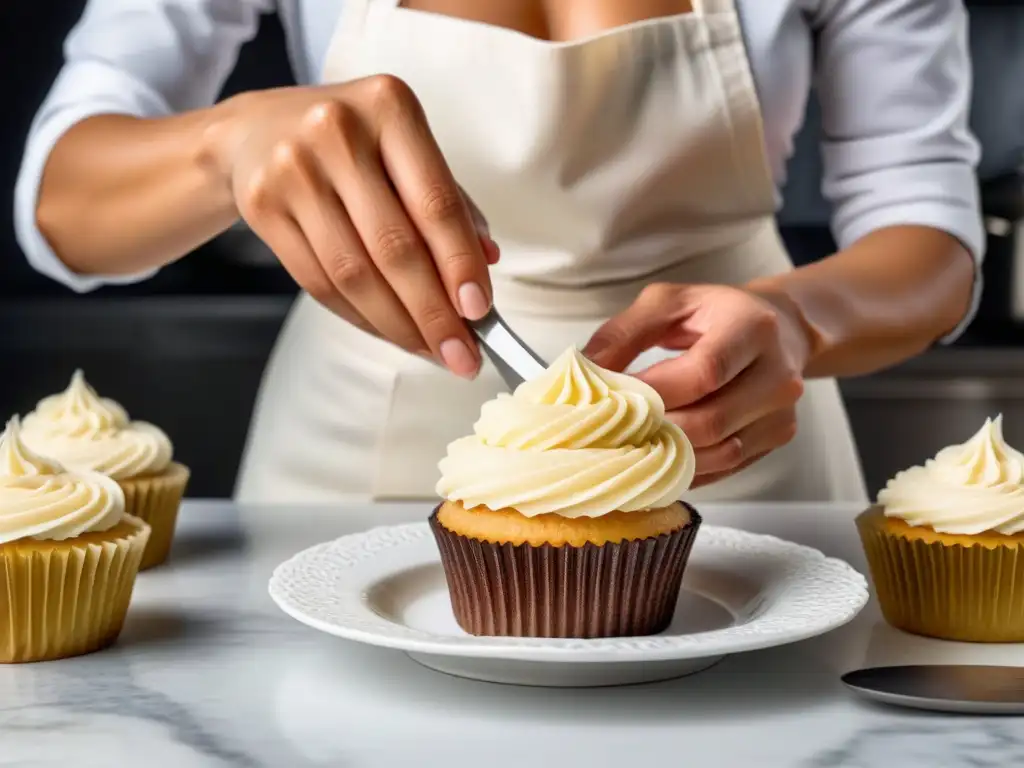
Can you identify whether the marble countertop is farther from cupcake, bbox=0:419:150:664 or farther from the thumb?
the thumb

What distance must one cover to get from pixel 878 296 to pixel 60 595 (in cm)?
94

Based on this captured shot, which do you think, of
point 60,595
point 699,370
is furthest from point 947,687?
point 60,595

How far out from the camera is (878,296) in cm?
143

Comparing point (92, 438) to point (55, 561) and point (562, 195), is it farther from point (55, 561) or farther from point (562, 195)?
point (562, 195)

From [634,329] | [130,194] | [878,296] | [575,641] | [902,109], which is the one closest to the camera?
[575,641]

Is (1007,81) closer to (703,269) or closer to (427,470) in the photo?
(703,269)

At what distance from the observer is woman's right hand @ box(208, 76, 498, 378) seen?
984mm

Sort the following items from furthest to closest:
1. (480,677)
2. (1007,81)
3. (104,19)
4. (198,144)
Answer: (1007,81) < (104,19) < (198,144) < (480,677)

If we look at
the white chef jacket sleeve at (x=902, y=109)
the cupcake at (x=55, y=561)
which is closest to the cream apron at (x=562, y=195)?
the white chef jacket sleeve at (x=902, y=109)

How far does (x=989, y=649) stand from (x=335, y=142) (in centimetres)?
63

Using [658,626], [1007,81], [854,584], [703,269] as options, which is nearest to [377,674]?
[658,626]

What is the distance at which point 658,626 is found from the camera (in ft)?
3.15

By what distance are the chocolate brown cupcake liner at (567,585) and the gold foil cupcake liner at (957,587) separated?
0.17 m

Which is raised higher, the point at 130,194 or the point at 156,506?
the point at 130,194
